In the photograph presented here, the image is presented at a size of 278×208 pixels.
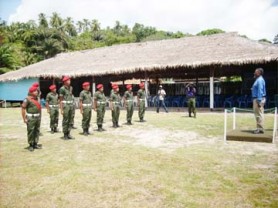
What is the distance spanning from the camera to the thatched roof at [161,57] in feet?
55.4

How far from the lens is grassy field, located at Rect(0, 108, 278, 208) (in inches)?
172

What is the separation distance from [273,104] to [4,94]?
71.8 ft

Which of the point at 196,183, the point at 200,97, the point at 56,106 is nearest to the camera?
the point at 196,183

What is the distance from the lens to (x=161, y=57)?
20.3 metres

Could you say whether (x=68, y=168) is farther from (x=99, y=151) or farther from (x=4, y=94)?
(x=4, y=94)

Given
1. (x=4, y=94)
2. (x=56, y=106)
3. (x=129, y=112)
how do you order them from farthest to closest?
(x=4, y=94)
(x=129, y=112)
(x=56, y=106)

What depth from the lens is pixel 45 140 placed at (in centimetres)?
912

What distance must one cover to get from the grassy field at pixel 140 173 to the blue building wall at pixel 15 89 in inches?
705

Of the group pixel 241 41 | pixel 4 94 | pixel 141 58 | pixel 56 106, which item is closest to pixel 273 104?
pixel 241 41

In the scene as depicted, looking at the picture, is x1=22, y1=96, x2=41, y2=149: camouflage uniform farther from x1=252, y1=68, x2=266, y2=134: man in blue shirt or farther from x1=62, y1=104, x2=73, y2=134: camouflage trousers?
x1=252, y1=68, x2=266, y2=134: man in blue shirt

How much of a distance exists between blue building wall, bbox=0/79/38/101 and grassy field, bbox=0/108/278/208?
1791cm

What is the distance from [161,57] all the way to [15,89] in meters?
13.8

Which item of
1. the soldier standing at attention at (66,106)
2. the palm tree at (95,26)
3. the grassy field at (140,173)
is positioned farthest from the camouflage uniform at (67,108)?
the palm tree at (95,26)

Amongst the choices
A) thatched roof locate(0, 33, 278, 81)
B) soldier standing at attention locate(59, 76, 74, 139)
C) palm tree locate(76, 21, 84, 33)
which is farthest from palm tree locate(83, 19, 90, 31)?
soldier standing at attention locate(59, 76, 74, 139)
